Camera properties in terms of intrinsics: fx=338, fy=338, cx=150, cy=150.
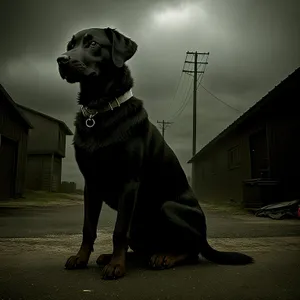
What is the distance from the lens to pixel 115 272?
166 cm

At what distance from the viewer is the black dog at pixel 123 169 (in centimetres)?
179

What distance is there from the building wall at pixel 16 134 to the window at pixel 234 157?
9.37 m

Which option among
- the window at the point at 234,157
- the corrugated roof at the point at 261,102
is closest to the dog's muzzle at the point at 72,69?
the corrugated roof at the point at 261,102

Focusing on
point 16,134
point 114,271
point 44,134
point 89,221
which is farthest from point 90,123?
point 44,134

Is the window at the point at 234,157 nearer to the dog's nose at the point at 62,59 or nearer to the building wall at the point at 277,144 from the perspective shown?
the building wall at the point at 277,144

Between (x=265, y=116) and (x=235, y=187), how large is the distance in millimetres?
4682

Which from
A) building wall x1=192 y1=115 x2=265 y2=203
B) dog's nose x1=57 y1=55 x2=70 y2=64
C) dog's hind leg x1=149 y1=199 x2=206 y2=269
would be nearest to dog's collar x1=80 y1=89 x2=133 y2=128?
dog's nose x1=57 y1=55 x2=70 y2=64

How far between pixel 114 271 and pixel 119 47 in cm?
121

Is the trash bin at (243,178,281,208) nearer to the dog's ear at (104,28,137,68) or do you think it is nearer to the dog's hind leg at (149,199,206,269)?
the dog's hind leg at (149,199,206,269)

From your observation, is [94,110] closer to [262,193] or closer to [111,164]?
[111,164]

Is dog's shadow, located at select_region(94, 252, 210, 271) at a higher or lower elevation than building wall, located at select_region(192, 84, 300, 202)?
lower

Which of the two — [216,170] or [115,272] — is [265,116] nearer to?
[216,170]

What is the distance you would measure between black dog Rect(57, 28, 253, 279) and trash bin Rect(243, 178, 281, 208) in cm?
744

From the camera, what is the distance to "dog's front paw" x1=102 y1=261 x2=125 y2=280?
5.41 feet
